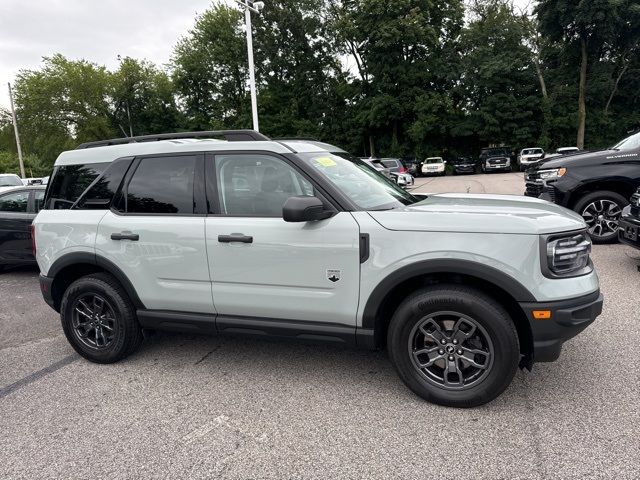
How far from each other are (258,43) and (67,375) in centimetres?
3987

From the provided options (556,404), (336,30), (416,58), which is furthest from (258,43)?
(556,404)

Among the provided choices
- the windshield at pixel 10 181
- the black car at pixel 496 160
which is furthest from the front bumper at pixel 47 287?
the black car at pixel 496 160

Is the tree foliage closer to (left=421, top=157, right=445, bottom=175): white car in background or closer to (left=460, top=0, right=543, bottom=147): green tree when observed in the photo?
(left=460, top=0, right=543, bottom=147): green tree

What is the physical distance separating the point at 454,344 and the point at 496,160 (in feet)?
104

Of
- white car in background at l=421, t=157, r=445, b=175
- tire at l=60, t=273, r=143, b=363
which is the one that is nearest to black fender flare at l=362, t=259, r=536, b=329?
tire at l=60, t=273, r=143, b=363

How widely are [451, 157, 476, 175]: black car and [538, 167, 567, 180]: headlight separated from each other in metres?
25.7

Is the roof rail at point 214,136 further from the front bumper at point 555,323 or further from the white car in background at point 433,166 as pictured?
the white car in background at point 433,166

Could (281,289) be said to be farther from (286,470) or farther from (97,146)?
(97,146)

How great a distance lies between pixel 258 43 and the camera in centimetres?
3912

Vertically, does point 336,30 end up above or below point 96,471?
above

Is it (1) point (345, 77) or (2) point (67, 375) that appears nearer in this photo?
(2) point (67, 375)

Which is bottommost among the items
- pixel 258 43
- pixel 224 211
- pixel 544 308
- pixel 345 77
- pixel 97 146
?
pixel 544 308

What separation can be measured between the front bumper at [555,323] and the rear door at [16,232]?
720 cm

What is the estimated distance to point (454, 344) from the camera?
2.90 m
